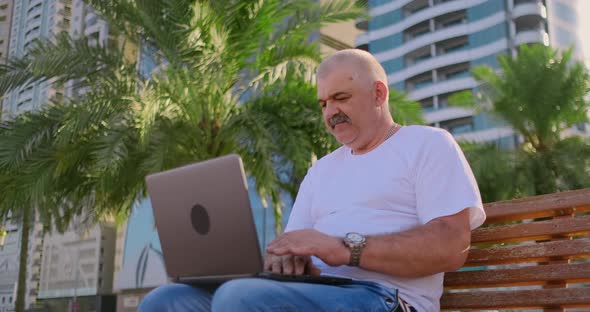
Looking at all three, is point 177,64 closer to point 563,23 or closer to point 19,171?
point 19,171

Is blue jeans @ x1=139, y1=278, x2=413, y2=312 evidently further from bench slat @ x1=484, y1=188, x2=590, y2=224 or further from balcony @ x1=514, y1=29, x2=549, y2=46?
balcony @ x1=514, y1=29, x2=549, y2=46

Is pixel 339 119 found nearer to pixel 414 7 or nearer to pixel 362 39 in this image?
pixel 414 7

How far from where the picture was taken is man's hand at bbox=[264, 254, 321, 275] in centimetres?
223

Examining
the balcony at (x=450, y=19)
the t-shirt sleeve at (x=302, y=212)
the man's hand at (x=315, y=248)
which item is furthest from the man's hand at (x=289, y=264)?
the balcony at (x=450, y=19)

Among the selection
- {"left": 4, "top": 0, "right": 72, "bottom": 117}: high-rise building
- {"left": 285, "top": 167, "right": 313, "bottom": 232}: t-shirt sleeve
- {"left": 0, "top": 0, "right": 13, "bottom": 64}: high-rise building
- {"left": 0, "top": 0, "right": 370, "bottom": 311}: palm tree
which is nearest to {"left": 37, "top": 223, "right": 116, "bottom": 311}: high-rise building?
{"left": 0, "top": 0, "right": 13, "bottom": 64}: high-rise building

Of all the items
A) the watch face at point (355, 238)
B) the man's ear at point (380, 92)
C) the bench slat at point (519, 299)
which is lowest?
the bench slat at point (519, 299)

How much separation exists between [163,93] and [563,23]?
51.4 m

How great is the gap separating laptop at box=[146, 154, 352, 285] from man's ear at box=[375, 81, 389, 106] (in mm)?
743

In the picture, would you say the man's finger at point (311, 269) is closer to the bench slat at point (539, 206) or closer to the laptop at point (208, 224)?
the laptop at point (208, 224)

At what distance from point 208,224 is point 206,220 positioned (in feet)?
0.06

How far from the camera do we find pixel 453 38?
54656 millimetres

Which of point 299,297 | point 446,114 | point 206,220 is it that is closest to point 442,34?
point 446,114

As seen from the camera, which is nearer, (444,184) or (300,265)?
(444,184)

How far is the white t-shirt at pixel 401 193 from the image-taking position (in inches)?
83.8
